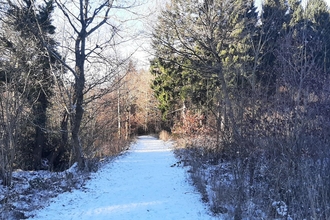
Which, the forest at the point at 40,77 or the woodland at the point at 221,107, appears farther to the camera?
the forest at the point at 40,77

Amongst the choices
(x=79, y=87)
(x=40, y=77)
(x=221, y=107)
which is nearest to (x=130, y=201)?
(x=221, y=107)

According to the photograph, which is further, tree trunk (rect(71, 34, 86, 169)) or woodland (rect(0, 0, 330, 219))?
tree trunk (rect(71, 34, 86, 169))

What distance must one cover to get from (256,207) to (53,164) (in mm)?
13487

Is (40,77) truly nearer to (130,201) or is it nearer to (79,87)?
(79,87)

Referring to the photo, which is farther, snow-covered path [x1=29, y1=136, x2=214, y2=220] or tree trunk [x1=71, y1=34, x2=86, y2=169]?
tree trunk [x1=71, y1=34, x2=86, y2=169]

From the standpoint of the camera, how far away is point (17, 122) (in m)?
8.36

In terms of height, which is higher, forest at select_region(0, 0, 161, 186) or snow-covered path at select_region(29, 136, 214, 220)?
forest at select_region(0, 0, 161, 186)

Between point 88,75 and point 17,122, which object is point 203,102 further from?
point 17,122

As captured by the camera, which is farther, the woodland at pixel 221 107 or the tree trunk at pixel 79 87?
the tree trunk at pixel 79 87

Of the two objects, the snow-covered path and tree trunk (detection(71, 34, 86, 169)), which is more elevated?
tree trunk (detection(71, 34, 86, 169))

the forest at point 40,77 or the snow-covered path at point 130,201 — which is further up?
the forest at point 40,77

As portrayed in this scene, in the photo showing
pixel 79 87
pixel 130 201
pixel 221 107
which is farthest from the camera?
pixel 79 87

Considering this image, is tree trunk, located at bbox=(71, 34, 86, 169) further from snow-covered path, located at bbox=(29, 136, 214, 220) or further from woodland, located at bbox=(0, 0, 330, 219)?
snow-covered path, located at bbox=(29, 136, 214, 220)

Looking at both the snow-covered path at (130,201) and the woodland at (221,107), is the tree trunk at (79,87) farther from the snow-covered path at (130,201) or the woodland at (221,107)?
the snow-covered path at (130,201)
